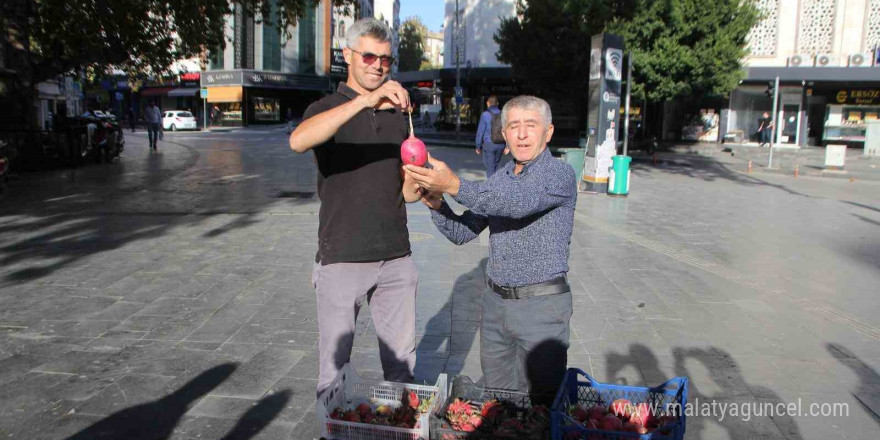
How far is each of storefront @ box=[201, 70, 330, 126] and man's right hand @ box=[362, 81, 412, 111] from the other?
162ft

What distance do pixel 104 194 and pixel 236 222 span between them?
15.2 ft

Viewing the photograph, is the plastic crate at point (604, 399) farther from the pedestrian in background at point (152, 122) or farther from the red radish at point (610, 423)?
the pedestrian in background at point (152, 122)

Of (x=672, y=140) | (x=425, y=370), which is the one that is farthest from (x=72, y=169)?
(x=672, y=140)

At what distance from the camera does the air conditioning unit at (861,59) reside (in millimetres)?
29859

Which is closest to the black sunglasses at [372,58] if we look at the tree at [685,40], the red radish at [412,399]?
the red radish at [412,399]

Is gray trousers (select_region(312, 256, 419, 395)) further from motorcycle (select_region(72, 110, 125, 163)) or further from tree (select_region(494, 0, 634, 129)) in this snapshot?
tree (select_region(494, 0, 634, 129))

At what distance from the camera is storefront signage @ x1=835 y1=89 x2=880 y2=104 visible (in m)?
31.4

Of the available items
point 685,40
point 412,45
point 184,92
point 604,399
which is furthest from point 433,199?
point 412,45

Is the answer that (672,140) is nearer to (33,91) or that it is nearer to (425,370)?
(33,91)

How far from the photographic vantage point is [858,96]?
31.6m

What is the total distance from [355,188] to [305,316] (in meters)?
2.90

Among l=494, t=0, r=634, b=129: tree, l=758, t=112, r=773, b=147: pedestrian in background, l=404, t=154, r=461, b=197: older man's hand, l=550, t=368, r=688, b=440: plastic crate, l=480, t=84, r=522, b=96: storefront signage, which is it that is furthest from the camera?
l=480, t=84, r=522, b=96: storefront signage

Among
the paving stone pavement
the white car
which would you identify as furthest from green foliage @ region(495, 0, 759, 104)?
the white car

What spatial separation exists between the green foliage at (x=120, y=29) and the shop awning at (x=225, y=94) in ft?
105
